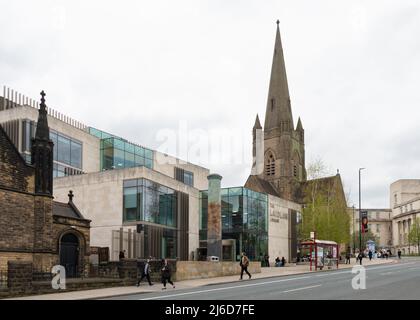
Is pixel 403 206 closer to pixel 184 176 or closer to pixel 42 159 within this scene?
pixel 184 176

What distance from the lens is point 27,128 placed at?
4797 cm

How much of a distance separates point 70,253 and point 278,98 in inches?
2968

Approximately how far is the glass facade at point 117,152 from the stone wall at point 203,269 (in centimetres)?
2276

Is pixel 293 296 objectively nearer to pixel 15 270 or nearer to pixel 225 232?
pixel 15 270

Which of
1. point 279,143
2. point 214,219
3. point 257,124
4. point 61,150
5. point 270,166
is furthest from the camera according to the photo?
point 257,124

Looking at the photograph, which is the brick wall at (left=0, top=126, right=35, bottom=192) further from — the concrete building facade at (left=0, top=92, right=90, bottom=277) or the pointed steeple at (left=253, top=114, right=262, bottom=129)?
the pointed steeple at (left=253, top=114, right=262, bottom=129)

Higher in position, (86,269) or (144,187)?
(144,187)

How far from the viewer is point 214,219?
129ft

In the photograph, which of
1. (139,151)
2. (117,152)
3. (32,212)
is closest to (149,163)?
(139,151)

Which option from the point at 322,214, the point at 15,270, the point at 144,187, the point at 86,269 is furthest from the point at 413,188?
the point at 15,270

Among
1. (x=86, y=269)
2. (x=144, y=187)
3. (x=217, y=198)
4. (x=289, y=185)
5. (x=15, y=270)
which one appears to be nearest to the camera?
(x=15, y=270)

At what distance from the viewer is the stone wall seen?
112 ft

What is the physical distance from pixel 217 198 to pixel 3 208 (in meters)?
17.1

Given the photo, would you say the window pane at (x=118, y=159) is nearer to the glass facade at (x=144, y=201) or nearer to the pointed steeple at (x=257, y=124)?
the glass facade at (x=144, y=201)
